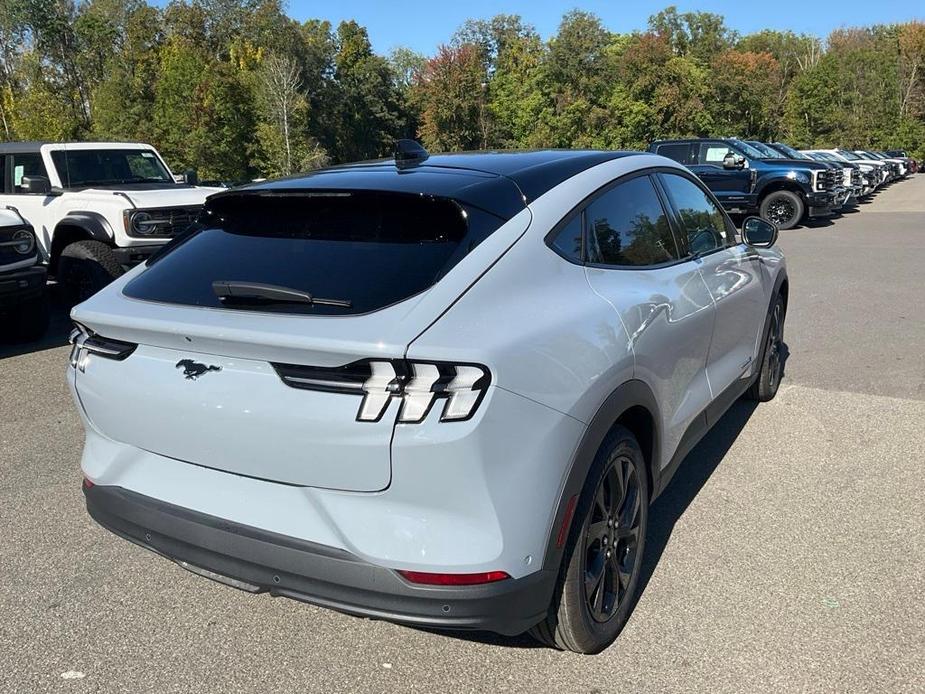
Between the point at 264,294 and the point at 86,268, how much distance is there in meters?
6.78

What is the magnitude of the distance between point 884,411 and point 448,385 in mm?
4171

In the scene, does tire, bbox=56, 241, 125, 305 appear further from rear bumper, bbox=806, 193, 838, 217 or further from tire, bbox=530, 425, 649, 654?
rear bumper, bbox=806, 193, 838, 217

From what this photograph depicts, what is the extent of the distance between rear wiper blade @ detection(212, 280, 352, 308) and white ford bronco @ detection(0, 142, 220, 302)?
5460 mm

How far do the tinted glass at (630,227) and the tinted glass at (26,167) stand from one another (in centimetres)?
817

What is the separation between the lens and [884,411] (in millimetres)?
5156

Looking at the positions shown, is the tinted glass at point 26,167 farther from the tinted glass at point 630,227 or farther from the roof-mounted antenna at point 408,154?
the tinted glass at point 630,227

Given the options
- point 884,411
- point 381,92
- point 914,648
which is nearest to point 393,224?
point 914,648

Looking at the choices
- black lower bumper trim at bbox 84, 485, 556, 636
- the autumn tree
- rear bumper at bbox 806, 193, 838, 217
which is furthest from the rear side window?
the autumn tree

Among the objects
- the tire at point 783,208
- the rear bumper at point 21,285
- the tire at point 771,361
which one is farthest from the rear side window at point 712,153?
the rear bumper at point 21,285

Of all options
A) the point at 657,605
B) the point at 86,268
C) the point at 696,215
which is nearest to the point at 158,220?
the point at 86,268

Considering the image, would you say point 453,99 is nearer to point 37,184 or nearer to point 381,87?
point 381,87

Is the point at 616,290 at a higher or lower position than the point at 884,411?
higher

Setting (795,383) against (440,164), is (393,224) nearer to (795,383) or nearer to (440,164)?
(440,164)

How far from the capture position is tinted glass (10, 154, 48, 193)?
923 centimetres
